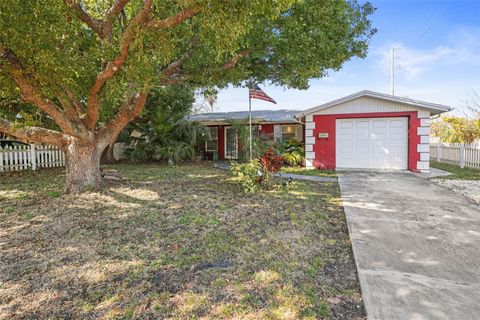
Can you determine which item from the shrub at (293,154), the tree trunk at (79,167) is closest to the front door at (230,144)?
the shrub at (293,154)

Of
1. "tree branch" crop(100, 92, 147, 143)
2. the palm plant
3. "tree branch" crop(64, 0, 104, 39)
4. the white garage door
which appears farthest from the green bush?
the palm plant

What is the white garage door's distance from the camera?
10.4 metres

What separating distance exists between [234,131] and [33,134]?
9.78 metres

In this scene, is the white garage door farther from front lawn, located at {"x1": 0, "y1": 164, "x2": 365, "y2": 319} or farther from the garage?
front lawn, located at {"x1": 0, "y1": 164, "x2": 365, "y2": 319}

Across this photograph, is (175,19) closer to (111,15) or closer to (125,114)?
(111,15)

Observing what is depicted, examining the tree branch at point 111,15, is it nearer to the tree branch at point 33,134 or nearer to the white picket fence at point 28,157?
the tree branch at point 33,134

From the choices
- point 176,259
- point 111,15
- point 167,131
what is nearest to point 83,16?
point 111,15

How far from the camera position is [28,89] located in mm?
5406

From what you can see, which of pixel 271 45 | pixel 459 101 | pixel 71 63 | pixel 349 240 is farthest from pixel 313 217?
→ pixel 459 101

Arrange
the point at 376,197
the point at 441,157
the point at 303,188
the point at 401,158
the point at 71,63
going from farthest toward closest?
the point at 441,157 → the point at 401,158 → the point at 303,188 → the point at 376,197 → the point at 71,63

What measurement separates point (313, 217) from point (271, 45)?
438cm

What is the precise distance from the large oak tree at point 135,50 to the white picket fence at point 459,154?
7044 mm

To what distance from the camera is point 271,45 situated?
676cm

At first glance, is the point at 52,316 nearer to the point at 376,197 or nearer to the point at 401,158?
the point at 376,197
